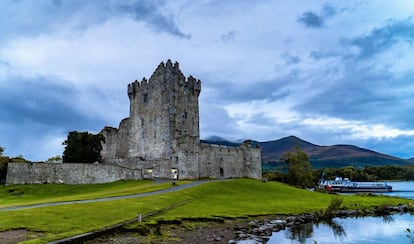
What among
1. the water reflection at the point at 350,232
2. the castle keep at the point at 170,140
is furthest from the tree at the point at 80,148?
the water reflection at the point at 350,232

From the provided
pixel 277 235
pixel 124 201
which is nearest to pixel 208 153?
pixel 124 201

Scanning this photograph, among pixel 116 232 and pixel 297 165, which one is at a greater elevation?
pixel 297 165

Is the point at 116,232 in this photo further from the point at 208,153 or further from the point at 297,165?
the point at 297,165

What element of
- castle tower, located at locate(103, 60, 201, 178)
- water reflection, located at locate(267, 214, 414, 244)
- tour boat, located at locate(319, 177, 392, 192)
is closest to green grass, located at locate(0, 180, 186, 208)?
castle tower, located at locate(103, 60, 201, 178)

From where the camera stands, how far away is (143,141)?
64.7m

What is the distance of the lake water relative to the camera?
24.8 m

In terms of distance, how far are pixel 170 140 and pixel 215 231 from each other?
37448 millimetres

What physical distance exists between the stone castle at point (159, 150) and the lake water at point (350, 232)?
2537 centimetres

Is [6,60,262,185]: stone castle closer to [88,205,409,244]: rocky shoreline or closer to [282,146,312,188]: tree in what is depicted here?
[282,146,312,188]: tree

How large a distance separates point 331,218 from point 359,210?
6420 millimetres

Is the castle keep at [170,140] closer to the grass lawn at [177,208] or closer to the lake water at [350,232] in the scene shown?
the grass lawn at [177,208]

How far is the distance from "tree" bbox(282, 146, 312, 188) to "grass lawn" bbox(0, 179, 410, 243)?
23248mm

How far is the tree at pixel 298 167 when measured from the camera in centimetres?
7375

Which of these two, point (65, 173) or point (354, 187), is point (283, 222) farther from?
point (354, 187)
